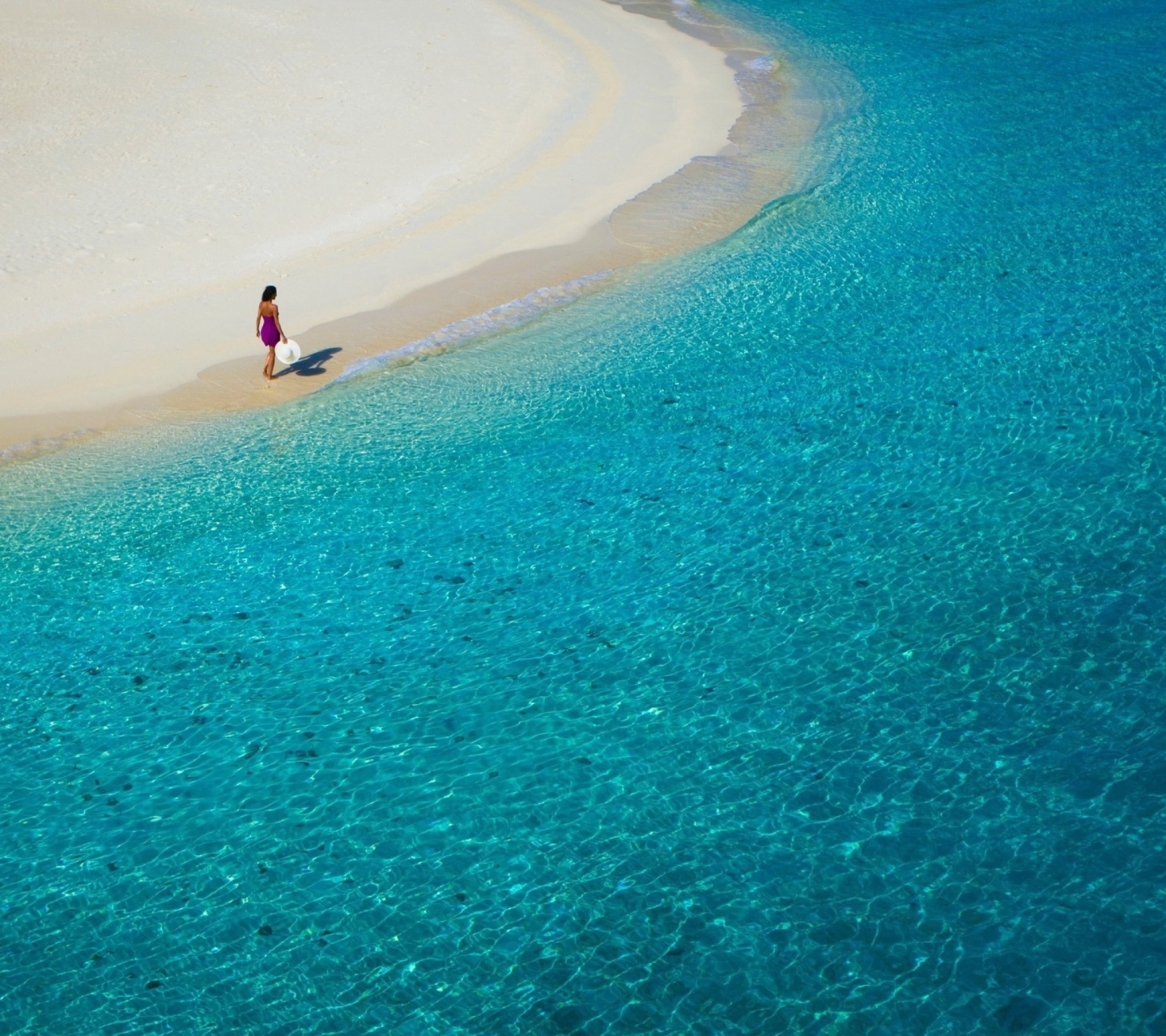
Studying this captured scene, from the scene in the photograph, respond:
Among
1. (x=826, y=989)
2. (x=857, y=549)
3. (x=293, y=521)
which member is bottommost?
(x=826, y=989)

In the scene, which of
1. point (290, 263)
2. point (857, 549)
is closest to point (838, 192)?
point (290, 263)

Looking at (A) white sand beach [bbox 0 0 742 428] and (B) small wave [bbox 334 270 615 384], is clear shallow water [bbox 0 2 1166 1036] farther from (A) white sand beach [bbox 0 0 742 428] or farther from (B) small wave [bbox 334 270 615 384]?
(A) white sand beach [bbox 0 0 742 428]

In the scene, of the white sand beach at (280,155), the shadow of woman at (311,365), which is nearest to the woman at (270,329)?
the shadow of woman at (311,365)

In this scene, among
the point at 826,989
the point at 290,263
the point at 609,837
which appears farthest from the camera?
the point at 290,263

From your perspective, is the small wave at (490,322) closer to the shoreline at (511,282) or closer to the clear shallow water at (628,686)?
the shoreline at (511,282)

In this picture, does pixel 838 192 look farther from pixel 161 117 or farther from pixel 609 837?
pixel 609 837

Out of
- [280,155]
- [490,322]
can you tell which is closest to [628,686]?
[490,322]

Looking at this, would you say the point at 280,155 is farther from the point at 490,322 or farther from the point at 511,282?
the point at 490,322
